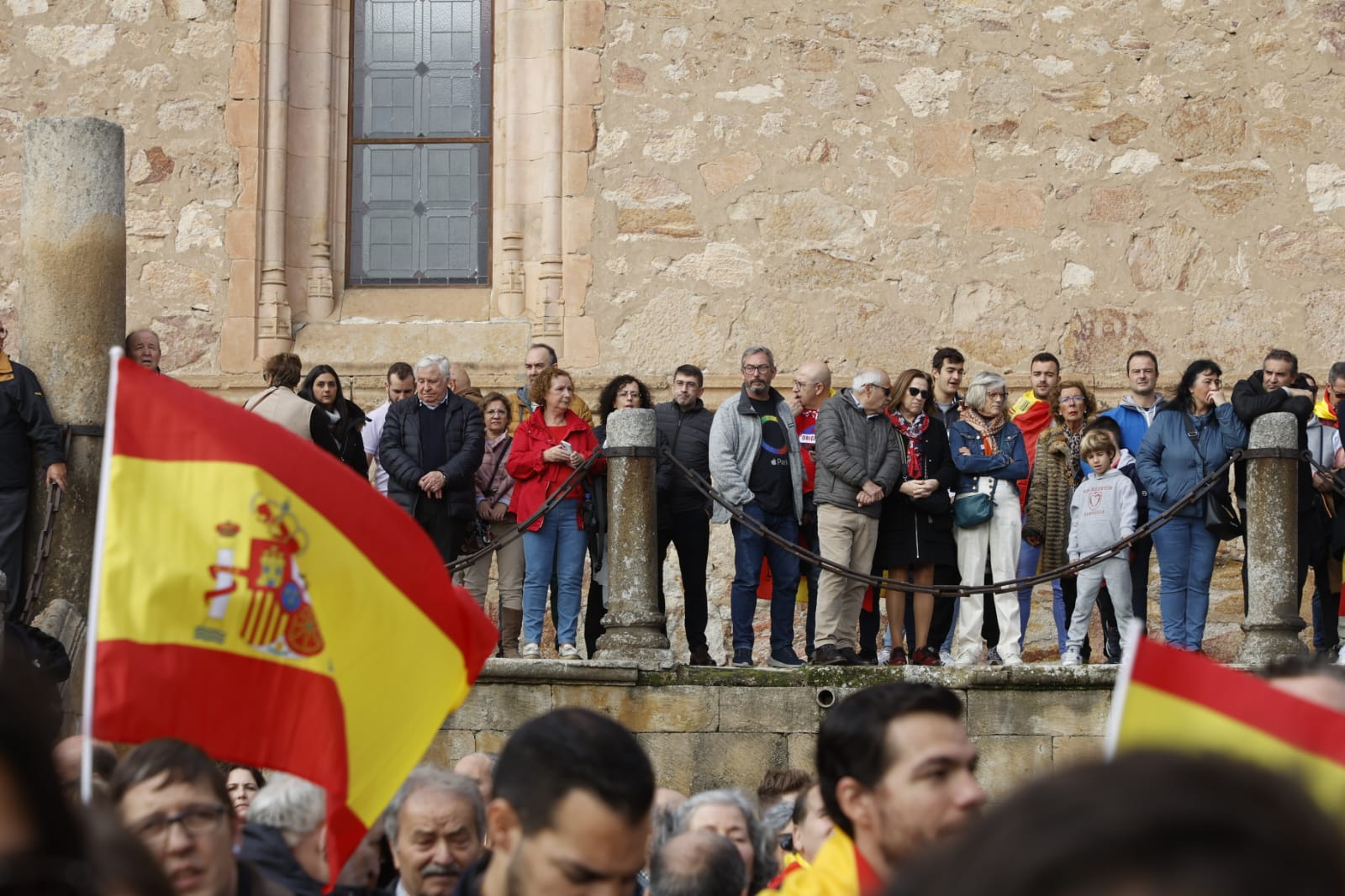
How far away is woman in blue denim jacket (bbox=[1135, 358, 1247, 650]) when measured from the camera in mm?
9555

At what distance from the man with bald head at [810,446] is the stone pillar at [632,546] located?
2.85 feet

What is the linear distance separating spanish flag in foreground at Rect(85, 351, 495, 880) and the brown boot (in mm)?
5813

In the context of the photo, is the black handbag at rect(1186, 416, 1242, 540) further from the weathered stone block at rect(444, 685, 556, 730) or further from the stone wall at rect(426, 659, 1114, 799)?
the weathered stone block at rect(444, 685, 556, 730)

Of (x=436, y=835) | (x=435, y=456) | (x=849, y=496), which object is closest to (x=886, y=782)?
(x=436, y=835)

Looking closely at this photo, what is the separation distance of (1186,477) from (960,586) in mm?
1362

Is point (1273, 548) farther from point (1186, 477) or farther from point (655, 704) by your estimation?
point (655, 704)

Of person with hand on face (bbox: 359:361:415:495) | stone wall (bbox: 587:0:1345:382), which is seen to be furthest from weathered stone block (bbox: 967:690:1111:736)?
stone wall (bbox: 587:0:1345:382)

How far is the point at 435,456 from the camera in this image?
10023 mm

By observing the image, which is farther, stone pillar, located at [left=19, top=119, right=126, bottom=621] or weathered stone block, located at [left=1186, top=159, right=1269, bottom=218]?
weathered stone block, located at [left=1186, top=159, right=1269, bottom=218]

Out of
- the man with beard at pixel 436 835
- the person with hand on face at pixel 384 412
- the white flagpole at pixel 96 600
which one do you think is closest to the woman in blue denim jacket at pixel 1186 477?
the person with hand on face at pixel 384 412

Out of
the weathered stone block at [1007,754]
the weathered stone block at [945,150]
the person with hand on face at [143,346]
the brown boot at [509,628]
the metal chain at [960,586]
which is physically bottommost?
the weathered stone block at [1007,754]

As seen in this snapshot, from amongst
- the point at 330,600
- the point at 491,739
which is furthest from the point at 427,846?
the point at 491,739

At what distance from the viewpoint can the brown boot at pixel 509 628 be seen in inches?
393

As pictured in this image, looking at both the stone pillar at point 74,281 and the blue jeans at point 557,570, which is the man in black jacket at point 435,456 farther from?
the stone pillar at point 74,281
